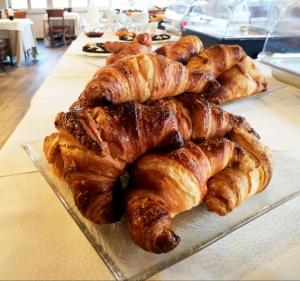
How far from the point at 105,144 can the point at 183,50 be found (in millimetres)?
580

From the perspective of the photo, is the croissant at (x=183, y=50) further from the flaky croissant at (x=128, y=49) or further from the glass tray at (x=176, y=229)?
the glass tray at (x=176, y=229)

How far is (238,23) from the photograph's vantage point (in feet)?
Result: 4.59

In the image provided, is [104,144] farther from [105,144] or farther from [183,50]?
[183,50]

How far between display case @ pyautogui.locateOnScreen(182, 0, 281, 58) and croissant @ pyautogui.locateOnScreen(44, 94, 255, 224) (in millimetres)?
961

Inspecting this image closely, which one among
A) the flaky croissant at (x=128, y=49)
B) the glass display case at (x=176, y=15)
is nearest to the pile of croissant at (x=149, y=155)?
the flaky croissant at (x=128, y=49)

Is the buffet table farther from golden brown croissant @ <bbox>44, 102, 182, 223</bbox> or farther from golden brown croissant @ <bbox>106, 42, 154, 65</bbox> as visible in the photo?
golden brown croissant @ <bbox>106, 42, 154, 65</bbox>

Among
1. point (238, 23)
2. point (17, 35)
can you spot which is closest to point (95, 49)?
point (238, 23)

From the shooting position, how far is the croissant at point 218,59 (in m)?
0.78

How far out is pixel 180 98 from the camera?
1.65ft

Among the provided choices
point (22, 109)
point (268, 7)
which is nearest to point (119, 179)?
point (268, 7)

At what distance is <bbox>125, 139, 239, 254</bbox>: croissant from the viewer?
1.06 ft

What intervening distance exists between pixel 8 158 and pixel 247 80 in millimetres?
587

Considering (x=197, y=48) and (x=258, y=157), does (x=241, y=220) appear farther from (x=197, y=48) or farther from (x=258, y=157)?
(x=197, y=48)

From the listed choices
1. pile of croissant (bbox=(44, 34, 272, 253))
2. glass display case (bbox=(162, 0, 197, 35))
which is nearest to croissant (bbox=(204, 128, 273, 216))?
pile of croissant (bbox=(44, 34, 272, 253))
